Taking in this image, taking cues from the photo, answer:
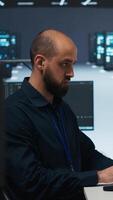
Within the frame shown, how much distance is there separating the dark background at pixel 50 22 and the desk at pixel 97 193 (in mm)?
1375

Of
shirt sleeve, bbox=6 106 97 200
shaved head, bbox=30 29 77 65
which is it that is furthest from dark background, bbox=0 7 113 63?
shirt sleeve, bbox=6 106 97 200

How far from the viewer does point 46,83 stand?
2.17 metres

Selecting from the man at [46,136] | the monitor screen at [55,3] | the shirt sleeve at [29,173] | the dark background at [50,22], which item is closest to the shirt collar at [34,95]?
the man at [46,136]

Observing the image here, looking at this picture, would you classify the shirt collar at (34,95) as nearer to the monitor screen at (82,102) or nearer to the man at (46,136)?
the man at (46,136)

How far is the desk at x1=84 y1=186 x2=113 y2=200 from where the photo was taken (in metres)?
1.94

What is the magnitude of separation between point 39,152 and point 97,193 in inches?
11.6

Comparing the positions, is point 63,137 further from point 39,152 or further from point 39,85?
point 39,85

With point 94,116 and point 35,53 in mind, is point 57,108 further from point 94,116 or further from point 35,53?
point 94,116

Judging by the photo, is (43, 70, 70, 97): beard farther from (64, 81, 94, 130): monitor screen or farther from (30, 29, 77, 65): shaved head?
(64, 81, 94, 130): monitor screen

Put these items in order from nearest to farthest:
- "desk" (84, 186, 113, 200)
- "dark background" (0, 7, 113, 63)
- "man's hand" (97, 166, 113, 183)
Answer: "desk" (84, 186, 113, 200)
"man's hand" (97, 166, 113, 183)
"dark background" (0, 7, 113, 63)

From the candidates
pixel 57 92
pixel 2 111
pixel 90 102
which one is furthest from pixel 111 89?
pixel 2 111

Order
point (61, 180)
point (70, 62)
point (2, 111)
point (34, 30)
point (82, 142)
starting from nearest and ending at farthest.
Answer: point (2, 111) < point (61, 180) < point (70, 62) < point (82, 142) < point (34, 30)

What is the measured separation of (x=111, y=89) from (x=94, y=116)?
0.24 metres

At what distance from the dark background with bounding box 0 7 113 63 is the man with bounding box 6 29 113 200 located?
42.4 inches
